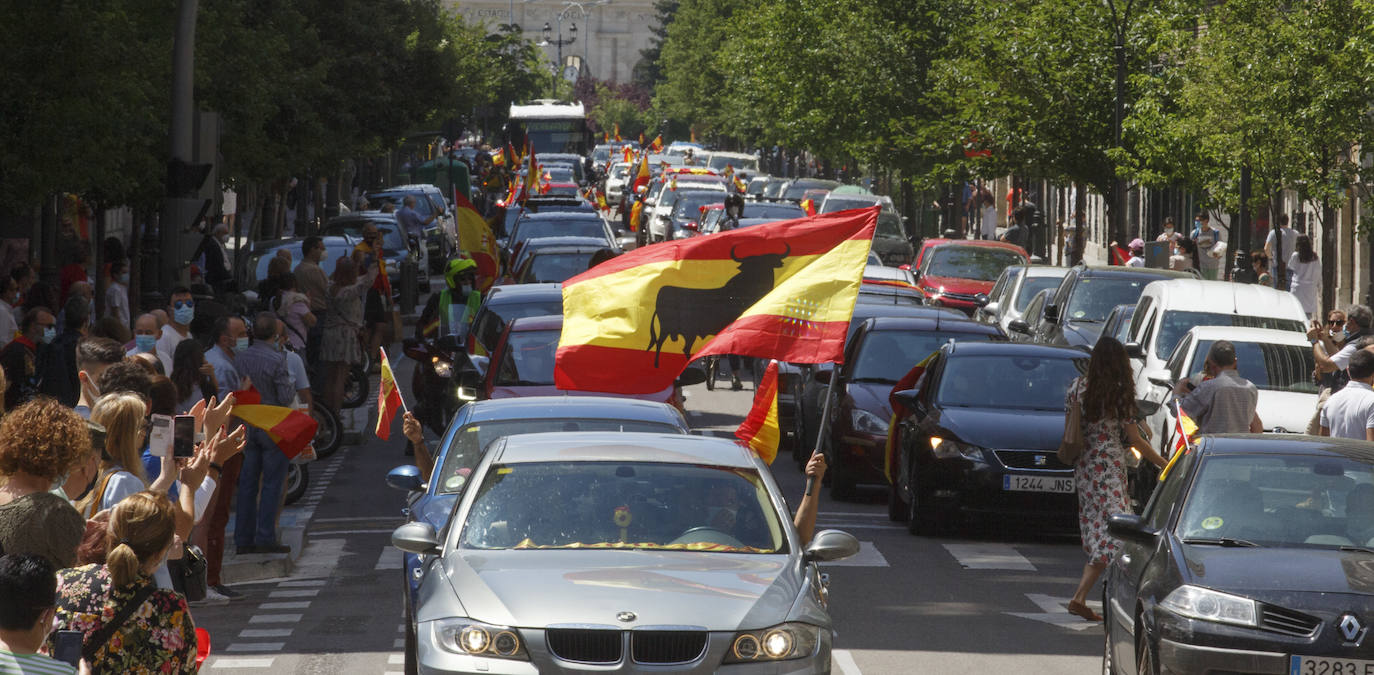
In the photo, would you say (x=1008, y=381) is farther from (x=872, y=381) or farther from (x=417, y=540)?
(x=417, y=540)

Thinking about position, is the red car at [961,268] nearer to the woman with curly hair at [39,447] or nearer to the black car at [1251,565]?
the black car at [1251,565]

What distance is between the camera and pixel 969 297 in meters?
31.9

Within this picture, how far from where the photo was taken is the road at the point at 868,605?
35.4 feet

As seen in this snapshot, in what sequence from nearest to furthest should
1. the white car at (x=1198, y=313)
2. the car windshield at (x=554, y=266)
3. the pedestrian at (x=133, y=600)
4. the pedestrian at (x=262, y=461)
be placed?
the pedestrian at (x=133, y=600) < the pedestrian at (x=262, y=461) < the white car at (x=1198, y=313) < the car windshield at (x=554, y=266)

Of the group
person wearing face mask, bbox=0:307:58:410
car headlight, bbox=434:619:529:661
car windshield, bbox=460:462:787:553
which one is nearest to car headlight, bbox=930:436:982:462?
person wearing face mask, bbox=0:307:58:410

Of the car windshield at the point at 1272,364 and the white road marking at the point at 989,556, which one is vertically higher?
the car windshield at the point at 1272,364

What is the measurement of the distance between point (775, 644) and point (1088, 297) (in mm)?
17559

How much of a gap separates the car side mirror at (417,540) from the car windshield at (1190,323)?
12149mm

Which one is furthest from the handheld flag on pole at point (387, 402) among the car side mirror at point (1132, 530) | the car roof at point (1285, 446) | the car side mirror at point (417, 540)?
the car roof at point (1285, 446)

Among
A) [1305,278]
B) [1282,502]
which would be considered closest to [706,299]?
[1282,502]

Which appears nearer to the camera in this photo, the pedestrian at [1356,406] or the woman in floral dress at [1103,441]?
the woman in floral dress at [1103,441]

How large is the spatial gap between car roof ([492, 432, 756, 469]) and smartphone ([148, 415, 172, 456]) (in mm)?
1353

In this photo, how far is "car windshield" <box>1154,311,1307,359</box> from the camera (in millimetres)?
19219

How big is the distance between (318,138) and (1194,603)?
97.9 ft
